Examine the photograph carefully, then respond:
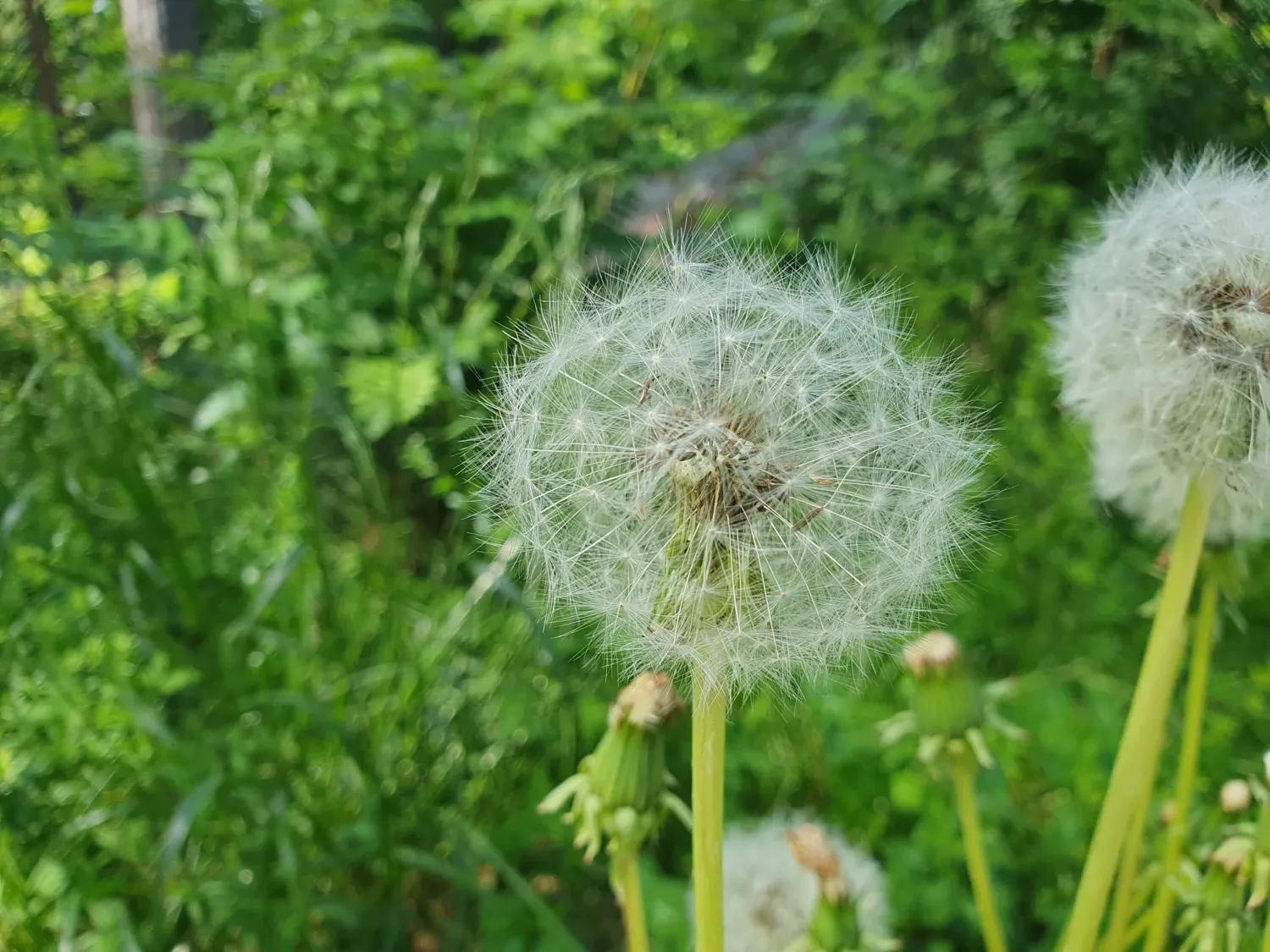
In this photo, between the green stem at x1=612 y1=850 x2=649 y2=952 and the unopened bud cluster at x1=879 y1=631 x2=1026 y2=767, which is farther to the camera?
the unopened bud cluster at x1=879 y1=631 x2=1026 y2=767

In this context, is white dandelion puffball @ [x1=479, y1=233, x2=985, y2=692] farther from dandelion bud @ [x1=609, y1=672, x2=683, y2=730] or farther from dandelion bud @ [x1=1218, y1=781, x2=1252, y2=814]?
dandelion bud @ [x1=1218, y1=781, x2=1252, y2=814]

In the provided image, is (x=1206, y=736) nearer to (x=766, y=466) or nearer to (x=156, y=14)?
(x=766, y=466)

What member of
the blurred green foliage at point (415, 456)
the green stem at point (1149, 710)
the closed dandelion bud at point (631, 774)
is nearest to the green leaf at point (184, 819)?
the blurred green foliage at point (415, 456)

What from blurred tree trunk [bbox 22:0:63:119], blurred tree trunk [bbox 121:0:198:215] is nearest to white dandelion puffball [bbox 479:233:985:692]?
blurred tree trunk [bbox 22:0:63:119]

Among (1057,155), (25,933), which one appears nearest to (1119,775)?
(25,933)

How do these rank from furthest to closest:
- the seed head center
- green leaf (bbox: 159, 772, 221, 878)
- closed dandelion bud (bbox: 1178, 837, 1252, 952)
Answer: green leaf (bbox: 159, 772, 221, 878) < closed dandelion bud (bbox: 1178, 837, 1252, 952) < the seed head center

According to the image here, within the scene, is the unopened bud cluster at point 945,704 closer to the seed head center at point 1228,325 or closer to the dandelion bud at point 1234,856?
the dandelion bud at point 1234,856
